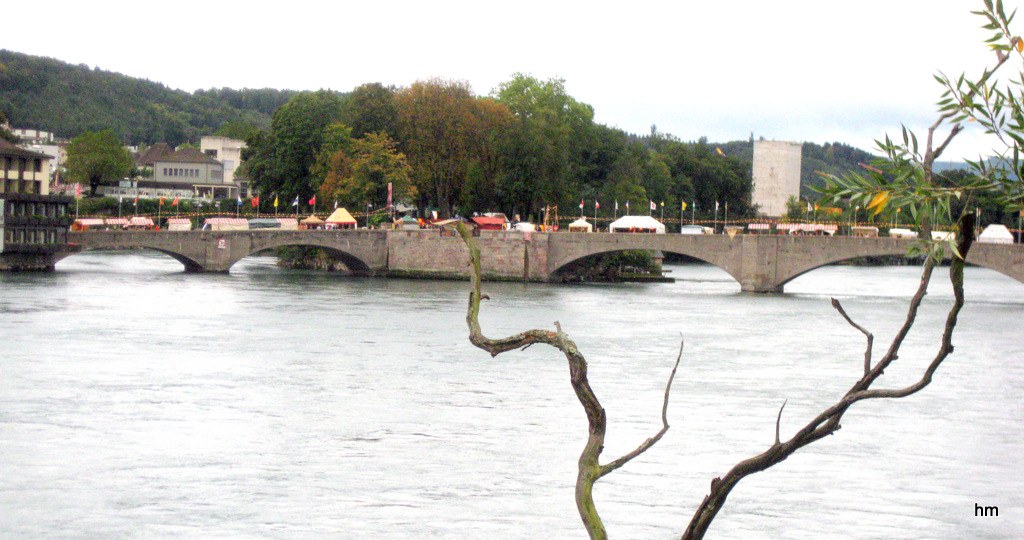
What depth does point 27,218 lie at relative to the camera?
60.7 metres

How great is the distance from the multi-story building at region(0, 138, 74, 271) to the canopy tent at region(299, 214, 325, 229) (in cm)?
1323

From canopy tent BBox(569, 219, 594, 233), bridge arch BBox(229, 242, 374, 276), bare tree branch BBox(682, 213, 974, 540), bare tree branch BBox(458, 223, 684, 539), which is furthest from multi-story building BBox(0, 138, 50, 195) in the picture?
bare tree branch BBox(682, 213, 974, 540)

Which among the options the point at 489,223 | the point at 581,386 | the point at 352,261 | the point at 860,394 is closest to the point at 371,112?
the point at 352,261

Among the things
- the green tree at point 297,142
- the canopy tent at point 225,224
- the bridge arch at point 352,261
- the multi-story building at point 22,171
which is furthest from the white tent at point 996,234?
the multi-story building at point 22,171

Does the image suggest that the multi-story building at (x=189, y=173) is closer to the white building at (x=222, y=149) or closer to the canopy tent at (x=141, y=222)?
the white building at (x=222, y=149)

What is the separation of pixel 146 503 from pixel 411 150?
56.5 m

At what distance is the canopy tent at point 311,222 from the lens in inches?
2689

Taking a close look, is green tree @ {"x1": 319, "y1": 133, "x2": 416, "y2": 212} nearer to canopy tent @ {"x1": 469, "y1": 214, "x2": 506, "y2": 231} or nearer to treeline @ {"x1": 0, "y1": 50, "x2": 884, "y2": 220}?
treeline @ {"x1": 0, "y1": 50, "x2": 884, "y2": 220}

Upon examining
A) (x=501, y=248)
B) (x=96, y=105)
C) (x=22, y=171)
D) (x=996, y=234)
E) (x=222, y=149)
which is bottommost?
(x=501, y=248)

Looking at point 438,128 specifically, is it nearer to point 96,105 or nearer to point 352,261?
point 352,261

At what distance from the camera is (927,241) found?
15.9 ft

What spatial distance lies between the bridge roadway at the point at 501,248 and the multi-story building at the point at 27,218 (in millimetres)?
1413

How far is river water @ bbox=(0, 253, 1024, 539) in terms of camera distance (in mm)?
14398

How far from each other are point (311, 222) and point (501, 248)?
1206 centimetres
